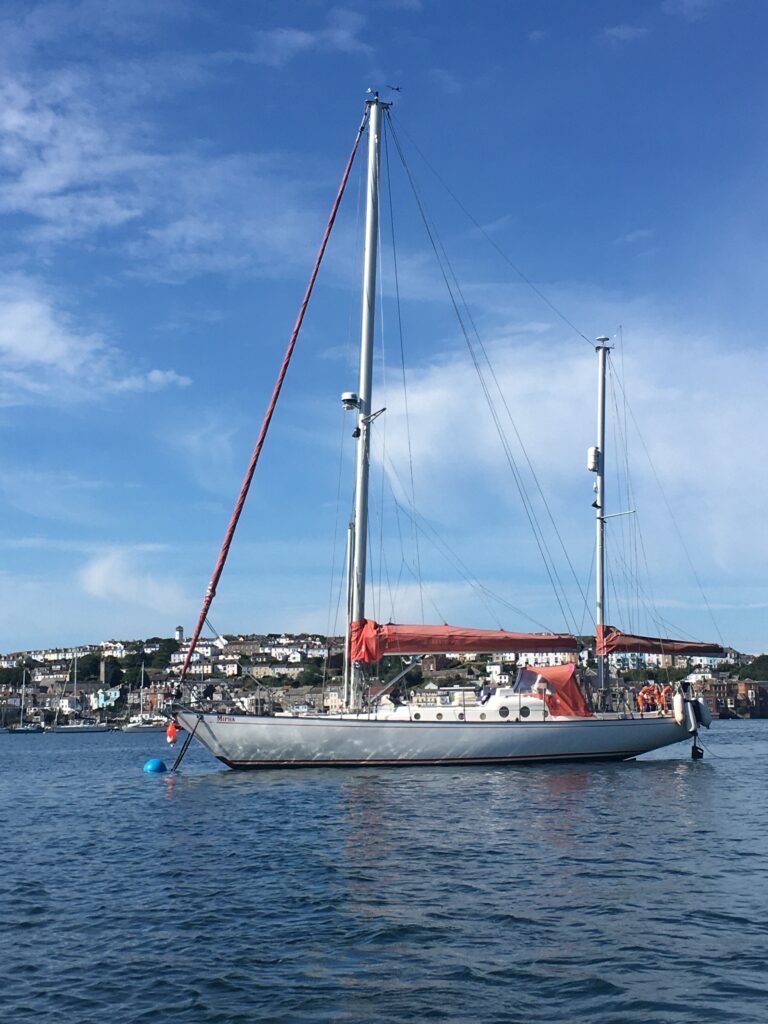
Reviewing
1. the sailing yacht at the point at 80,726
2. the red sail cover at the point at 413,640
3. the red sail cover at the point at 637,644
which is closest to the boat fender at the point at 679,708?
the red sail cover at the point at 637,644

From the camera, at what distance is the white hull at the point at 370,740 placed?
3158 centimetres

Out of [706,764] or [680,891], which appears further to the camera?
[706,764]

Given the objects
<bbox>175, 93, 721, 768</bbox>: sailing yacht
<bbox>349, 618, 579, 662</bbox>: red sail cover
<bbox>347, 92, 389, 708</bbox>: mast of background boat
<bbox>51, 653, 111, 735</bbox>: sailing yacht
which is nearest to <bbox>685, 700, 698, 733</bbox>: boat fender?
<bbox>175, 93, 721, 768</bbox>: sailing yacht

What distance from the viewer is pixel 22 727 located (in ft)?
500

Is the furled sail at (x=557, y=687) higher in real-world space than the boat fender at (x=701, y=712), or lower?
higher

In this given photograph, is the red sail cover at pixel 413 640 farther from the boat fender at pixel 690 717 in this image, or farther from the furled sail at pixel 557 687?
the boat fender at pixel 690 717

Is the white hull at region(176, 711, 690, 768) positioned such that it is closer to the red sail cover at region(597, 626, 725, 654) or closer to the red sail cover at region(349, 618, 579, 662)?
the red sail cover at region(349, 618, 579, 662)

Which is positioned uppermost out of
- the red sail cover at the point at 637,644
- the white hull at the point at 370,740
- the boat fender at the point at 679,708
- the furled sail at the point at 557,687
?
the red sail cover at the point at 637,644

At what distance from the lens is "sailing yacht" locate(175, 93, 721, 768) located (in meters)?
31.8

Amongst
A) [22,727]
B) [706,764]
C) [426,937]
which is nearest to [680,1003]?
[426,937]

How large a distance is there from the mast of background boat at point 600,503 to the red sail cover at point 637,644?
36 centimetres

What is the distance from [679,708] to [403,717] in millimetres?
11238

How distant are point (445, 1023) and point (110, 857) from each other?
12203 millimetres

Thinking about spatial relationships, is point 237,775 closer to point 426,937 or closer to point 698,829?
point 698,829
